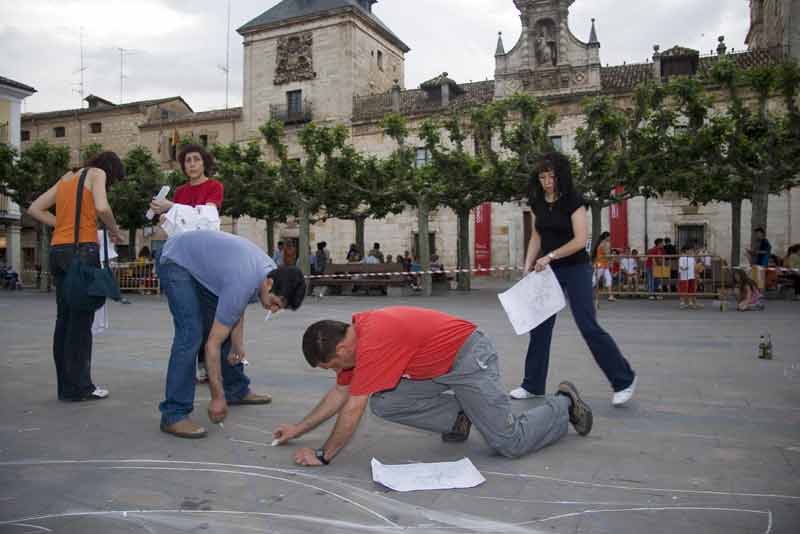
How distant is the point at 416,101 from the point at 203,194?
111 ft

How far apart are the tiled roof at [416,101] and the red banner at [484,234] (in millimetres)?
5663

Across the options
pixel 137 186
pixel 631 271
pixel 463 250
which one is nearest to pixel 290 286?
pixel 631 271

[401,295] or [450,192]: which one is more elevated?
[450,192]

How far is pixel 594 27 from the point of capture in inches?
1329

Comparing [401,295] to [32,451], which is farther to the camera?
[401,295]

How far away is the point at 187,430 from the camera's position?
409cm

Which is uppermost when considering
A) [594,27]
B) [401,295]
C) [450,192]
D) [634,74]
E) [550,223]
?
[594,27]

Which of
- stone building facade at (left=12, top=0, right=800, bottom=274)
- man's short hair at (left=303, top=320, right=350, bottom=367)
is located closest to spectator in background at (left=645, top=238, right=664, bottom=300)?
man's short hair at (left=303, top=320, right=350, bottom=367)

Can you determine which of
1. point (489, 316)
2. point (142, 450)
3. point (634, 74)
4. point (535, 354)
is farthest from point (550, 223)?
point (634, 74)

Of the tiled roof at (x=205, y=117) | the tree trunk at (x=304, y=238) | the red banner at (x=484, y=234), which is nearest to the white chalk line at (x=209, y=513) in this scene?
the tree trunk at (x=304, y=238)

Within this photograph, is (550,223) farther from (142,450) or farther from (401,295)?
(401,295)

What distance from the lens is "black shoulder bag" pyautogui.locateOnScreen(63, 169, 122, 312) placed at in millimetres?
4855

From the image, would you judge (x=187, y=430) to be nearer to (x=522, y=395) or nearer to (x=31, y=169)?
(x=522, y=395)

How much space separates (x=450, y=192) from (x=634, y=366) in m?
15.5
